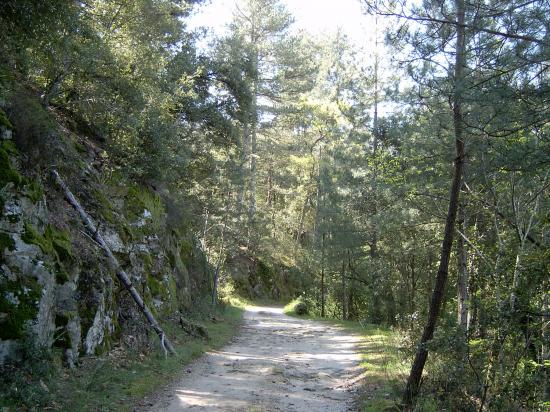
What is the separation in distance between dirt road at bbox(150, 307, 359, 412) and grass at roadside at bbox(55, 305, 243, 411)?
0.37m

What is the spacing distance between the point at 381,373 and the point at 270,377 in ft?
8.01

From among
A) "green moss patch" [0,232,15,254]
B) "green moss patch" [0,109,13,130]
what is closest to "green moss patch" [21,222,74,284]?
"green moss patch" [0,232,15,254]

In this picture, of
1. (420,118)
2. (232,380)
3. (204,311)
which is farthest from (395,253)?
(232,380)

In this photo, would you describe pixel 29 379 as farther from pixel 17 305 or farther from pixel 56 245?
pixel 56 245

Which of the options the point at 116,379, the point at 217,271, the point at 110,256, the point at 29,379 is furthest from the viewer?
the point at 217,271

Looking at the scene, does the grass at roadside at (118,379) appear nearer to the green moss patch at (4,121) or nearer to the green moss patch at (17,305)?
the green moss patch at (17,305)

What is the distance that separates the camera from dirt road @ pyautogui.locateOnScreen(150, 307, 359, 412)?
7340 mm

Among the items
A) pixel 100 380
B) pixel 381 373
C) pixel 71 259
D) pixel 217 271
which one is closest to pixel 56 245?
pixel 71 259

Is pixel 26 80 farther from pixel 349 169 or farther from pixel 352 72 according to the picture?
pixel 352 72

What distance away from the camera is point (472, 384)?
6.36 m

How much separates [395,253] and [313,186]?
18095 millimetres

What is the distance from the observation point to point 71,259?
7977 millimetres

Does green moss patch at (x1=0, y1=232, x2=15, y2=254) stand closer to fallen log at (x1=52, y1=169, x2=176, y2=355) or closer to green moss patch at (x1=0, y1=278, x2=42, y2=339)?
green moss patch at (x1=0, y1=278, x2=42, y2=339)

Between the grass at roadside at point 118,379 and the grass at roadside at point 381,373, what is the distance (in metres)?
3.77
